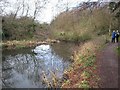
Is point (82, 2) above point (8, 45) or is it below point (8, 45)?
above

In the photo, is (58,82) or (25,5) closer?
(58,82)

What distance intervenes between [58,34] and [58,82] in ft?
106

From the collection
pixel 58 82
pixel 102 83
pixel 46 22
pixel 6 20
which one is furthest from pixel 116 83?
pixel 46 22

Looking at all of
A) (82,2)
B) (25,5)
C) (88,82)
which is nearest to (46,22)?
(25,5)

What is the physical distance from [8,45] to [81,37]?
1073 centimetres

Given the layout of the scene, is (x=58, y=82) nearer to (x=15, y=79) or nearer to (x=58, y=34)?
(x=15, y=79)

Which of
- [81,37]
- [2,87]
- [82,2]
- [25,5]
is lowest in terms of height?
[2,87]

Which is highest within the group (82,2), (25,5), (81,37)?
(25,5)

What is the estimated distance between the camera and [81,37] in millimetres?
38062

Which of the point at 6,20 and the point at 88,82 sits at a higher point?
the point at 6,20

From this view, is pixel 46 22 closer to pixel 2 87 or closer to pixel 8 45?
pixel 8 45

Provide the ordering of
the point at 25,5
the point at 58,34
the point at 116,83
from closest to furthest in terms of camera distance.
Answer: the point at 116,83 → the point at 58,34 → the point at 25,5

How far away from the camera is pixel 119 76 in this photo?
1249cm

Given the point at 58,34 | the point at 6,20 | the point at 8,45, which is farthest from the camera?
the point at 58,34
